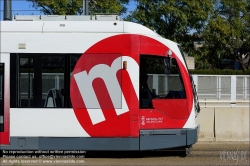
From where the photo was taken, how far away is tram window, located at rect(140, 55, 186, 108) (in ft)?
37.2

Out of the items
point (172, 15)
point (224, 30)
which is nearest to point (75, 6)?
point (172, 15)

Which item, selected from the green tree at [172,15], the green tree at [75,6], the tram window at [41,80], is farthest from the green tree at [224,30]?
the tram window at [41,80]

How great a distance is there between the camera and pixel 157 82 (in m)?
11.5

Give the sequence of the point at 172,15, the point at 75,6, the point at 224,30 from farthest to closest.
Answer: the point at 224,30
the point at 172,15
the point at 75,6

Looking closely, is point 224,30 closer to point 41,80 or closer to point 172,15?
point 172,15

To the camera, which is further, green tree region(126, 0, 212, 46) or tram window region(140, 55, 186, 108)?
green tree region(126, 0, 212, 46)

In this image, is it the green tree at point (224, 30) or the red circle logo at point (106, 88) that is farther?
the green tree at point (224, 30)

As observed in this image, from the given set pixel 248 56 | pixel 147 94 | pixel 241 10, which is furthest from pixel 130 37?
pixel 248 56

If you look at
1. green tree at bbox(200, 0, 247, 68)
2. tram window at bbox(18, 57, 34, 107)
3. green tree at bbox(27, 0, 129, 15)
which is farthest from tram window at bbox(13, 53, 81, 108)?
green tree at bbox(200, 0, 247, 68)

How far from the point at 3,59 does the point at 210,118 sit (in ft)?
22.9

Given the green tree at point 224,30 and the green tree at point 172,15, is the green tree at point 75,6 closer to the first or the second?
the green tree at point 172,15

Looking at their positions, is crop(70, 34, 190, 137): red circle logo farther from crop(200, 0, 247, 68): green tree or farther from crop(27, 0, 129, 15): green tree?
crop(200, 0, 247, 68): green tree

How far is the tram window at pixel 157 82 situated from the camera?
11352 mm

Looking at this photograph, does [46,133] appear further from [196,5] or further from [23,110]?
[196,5]
